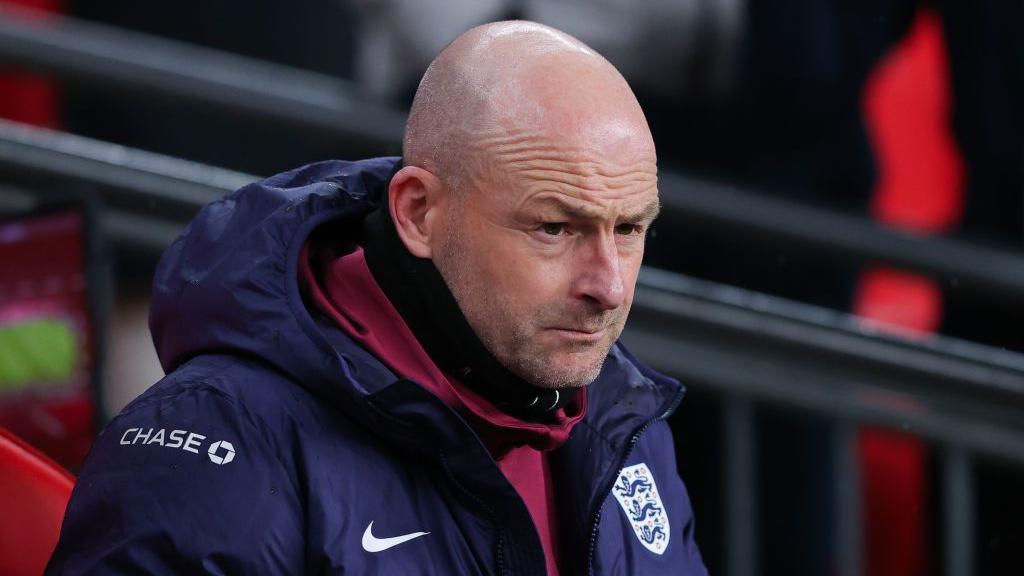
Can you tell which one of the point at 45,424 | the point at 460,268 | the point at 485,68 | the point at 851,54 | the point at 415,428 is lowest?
the point at 45,424

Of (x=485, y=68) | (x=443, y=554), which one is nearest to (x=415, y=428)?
(x=443, y=554)

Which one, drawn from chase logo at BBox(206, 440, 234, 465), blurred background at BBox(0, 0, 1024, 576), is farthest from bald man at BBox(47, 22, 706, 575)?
blurred background at BBox(0, 0, 1024, 576)

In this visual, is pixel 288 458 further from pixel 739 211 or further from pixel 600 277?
pixel 739 211

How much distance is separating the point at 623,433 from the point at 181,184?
1523mm

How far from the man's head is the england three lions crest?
279 mm

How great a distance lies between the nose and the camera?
1.67 m

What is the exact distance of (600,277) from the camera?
66.0 inches

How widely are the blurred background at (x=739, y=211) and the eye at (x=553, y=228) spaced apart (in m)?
1.13

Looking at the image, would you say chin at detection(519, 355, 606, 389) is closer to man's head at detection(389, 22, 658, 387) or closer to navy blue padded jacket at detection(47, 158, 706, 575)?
man's head at detection(389, 22, 658, 387)

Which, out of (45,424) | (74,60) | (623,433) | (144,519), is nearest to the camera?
(144,519)

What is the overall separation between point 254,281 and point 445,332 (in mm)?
213

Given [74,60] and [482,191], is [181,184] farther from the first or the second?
[482,191]

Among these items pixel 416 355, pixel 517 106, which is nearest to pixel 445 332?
pixel 416 355

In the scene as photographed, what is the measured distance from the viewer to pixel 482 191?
170cm
